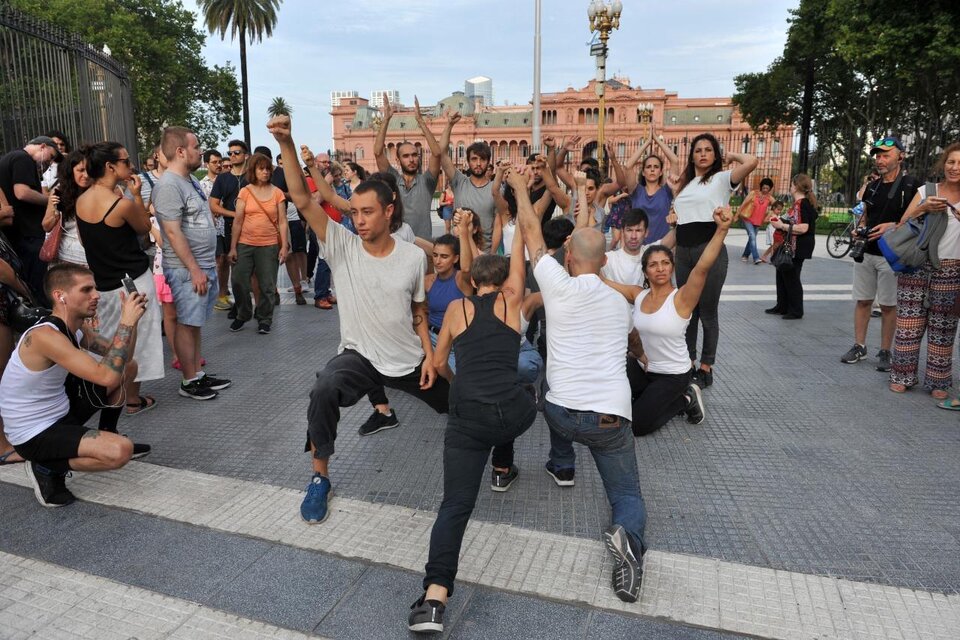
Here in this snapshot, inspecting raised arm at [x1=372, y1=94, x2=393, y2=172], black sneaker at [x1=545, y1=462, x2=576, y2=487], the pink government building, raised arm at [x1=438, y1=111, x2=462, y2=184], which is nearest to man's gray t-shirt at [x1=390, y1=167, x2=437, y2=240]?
raised arm at [x1=438, y1=111, x2=462, y2=184]

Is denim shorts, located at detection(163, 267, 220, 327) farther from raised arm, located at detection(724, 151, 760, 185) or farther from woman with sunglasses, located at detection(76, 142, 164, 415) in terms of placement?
raised arm, located at detection(724, 151, 760, 185)

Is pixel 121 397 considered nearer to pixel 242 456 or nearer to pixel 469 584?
pixel 242 456

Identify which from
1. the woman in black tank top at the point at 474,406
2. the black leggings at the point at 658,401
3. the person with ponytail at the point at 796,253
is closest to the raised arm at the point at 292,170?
the woman in black tank top at the point at 474,406

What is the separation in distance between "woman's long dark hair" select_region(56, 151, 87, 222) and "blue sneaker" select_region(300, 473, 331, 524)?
2743 mm

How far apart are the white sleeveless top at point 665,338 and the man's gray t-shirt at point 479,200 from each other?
201 centimetres

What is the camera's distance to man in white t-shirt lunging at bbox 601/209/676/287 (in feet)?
15.4

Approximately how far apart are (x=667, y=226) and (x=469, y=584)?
157 inches

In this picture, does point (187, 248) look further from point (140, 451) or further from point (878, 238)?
point (878, 238)

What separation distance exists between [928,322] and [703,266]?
104 inches


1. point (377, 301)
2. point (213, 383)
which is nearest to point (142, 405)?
point (213, 383)

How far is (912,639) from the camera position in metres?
2.23

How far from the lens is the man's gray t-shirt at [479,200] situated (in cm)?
567

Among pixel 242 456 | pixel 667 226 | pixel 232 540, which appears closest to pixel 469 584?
pixel 232 540

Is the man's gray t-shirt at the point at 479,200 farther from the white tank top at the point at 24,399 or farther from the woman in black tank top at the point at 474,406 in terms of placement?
the white tank top at the point at 24,399
